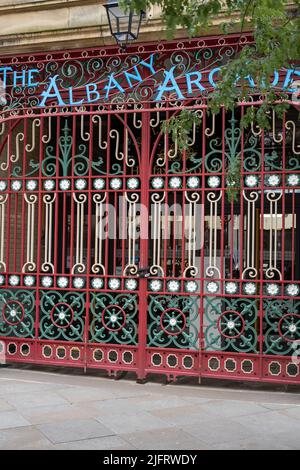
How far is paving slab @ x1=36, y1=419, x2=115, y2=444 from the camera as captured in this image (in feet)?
16.6

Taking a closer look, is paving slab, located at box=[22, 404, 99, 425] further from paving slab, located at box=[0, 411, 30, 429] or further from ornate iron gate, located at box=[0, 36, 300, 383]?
ornate iron gate, located at box=[0, 36, 300, 383]

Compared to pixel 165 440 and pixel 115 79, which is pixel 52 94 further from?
pixel 165 440

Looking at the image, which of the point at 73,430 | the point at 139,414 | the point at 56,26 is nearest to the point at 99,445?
the point at 73,430

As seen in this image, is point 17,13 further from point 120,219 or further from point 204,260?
point 204,260

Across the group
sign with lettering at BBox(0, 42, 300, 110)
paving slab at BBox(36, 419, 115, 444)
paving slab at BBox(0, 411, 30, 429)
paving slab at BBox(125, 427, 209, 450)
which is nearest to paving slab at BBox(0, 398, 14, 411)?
paving slab at BBox(0, 411, 30, 429)

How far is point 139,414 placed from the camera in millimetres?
5902

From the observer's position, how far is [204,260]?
7723mm

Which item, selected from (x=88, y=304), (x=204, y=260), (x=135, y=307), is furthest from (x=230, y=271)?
(x=88, y=304)

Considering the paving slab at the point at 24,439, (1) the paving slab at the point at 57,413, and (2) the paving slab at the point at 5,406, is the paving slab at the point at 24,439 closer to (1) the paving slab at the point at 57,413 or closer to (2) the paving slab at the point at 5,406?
(1) the paving slab at the point at 57,413

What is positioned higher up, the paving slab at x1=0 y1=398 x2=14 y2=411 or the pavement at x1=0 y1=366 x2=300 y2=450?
the paving slab at x1=0 y1=398 x2=14 y2=411

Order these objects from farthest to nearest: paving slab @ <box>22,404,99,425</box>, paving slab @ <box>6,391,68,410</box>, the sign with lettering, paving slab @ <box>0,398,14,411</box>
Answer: the sign with lettering, paving slab @ <box>6,391,68,410</box>, paving slab @ <box>0,398,14,411</box>, paving slab @ <box>22,404,99,425</box>

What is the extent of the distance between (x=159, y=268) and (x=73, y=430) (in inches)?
104

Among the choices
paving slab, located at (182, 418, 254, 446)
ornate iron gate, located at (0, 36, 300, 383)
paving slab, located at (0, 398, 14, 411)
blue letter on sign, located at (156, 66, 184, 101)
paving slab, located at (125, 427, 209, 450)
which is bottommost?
paving slab, located at (182, 418, 254, 446)

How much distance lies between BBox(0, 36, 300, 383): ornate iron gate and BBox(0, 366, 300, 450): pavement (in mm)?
256
